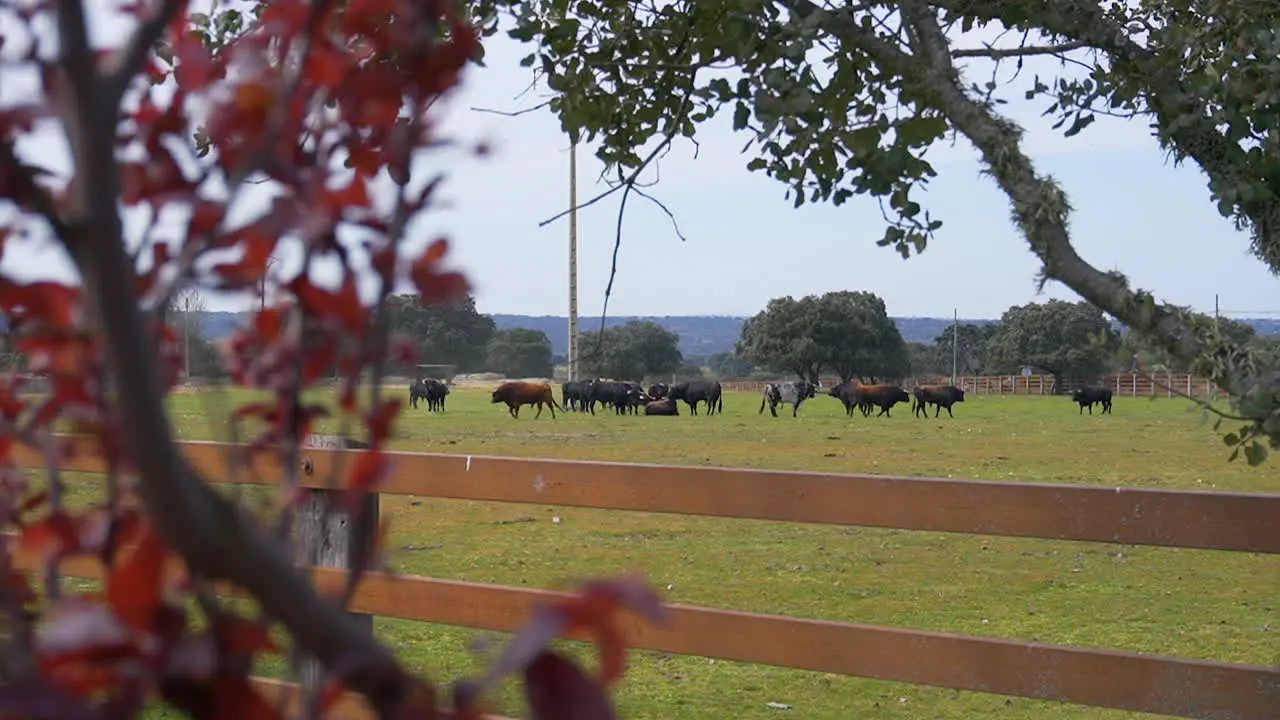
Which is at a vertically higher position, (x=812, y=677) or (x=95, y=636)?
(x=95, y=636)

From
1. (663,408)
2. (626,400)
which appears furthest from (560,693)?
(626,400)

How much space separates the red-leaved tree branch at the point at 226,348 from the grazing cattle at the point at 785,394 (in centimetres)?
4344

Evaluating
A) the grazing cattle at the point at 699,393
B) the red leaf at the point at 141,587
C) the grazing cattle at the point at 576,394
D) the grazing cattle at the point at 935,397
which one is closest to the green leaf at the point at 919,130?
the red leaf at the point at 141,587

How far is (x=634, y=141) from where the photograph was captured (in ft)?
A: 11.8

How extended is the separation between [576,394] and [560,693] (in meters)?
48.7

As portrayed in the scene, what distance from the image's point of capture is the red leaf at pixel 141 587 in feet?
2.11

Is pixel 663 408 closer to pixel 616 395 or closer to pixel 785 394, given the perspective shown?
pixel 616 395

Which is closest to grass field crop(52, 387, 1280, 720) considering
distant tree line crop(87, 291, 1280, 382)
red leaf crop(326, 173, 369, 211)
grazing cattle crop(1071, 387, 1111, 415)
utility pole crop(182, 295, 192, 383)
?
utility pole crop(182, 295, 192, 383)

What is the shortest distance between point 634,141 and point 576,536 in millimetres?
9242

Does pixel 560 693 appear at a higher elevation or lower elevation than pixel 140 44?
lower

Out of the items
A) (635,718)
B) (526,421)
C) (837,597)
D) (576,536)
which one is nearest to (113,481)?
(635,718)

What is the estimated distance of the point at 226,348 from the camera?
0.96 m

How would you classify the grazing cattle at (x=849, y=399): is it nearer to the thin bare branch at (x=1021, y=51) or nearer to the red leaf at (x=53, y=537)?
the thin bare branch at (x=1021, y=51)

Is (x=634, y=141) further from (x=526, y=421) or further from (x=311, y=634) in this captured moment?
(x=526, y=421)
